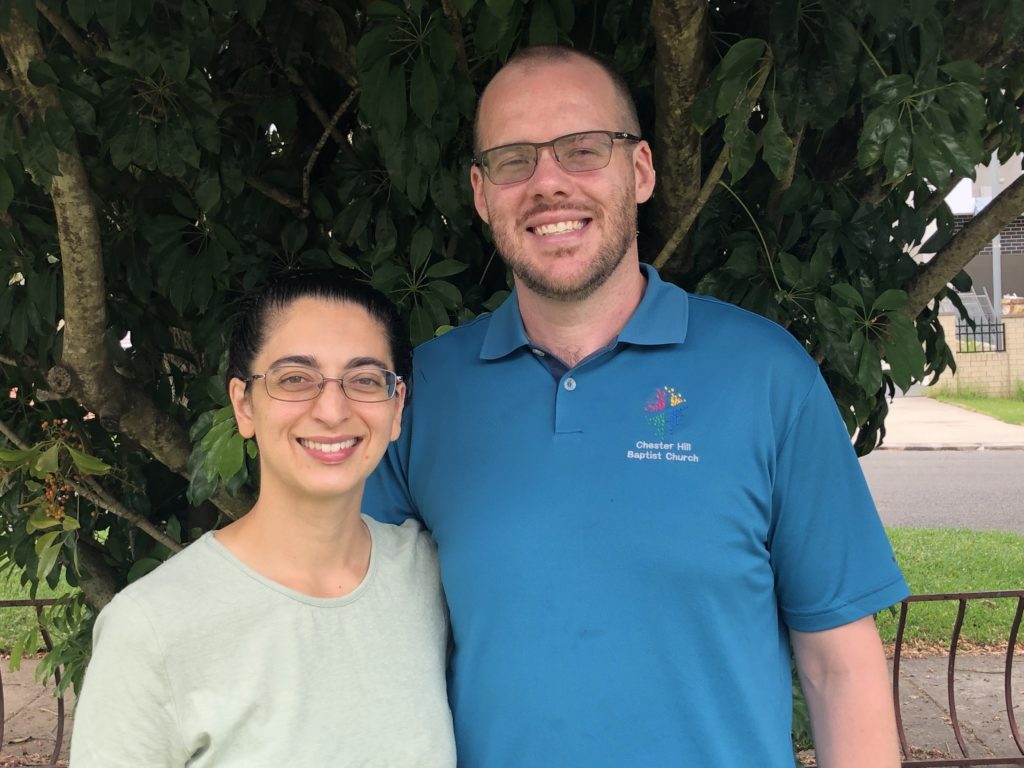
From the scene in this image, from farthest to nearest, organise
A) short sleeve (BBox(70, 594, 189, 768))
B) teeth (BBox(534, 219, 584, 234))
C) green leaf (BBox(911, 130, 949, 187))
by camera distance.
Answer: green leaf (BBox(911, 130, 949, 187)) < teeth (BBox(534, 219, 584, 234)) < short sleeve (BBox(70, 594, 189, 768))

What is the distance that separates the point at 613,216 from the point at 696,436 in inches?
16.1

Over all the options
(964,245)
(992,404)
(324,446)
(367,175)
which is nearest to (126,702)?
(324,446)

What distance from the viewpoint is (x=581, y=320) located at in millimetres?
1857

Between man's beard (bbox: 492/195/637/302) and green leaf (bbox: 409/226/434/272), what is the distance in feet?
Answer: 2.22

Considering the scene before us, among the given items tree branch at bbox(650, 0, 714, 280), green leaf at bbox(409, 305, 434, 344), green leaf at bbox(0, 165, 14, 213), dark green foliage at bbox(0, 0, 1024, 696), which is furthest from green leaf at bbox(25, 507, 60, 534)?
tree branch at bbox(650, 0, 714, 280)

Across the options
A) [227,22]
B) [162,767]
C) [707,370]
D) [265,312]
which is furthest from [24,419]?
[707,370]

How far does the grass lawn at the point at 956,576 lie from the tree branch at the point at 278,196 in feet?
16.6

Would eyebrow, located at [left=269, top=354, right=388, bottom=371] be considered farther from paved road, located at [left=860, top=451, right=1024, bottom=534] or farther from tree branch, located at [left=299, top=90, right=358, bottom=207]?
paved road, located at [left=860, top=451, right=1024, bottom=534]

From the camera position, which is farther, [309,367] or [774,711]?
[774,711]

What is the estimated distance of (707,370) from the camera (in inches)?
69.6

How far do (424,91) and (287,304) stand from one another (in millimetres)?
752

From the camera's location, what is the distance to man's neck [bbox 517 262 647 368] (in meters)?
1.85

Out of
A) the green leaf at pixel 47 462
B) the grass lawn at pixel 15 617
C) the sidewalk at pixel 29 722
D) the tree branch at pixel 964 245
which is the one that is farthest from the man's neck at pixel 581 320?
the grass lawn at pixel 15 617

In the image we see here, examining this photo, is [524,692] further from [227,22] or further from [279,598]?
[227,22]
